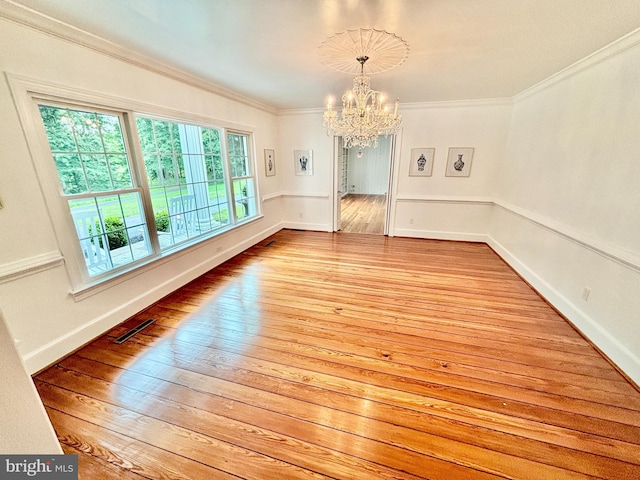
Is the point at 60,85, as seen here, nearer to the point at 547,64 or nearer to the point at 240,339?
the point at 240,339

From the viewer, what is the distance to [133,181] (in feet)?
9.06

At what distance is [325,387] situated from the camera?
75.6 inches

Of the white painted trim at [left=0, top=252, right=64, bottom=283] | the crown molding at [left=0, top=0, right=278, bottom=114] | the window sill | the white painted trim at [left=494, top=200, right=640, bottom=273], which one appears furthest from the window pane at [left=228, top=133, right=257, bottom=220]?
the white painted trim at [left=494, top=200, right=640, bottom=273]

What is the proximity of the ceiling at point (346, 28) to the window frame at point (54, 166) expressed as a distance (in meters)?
0.51

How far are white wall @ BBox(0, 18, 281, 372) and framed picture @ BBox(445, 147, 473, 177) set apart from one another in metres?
4.69

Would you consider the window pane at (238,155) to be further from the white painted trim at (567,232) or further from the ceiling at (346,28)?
the white painted trim at (567,232)

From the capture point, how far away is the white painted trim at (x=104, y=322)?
6.75 ft

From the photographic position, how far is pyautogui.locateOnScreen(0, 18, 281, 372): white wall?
184cm

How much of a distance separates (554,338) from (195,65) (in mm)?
4628

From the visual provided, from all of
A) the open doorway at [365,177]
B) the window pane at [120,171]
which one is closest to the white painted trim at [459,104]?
the open doorway at [365,177]

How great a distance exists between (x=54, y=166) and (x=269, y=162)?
12.1 feet

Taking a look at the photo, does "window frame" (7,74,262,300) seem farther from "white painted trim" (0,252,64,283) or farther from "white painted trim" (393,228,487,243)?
"white painted trim" (393,228,487,243)

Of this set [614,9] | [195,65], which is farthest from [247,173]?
[614,9]

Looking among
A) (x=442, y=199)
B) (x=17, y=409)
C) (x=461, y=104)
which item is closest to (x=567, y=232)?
(x=442, y=199)
